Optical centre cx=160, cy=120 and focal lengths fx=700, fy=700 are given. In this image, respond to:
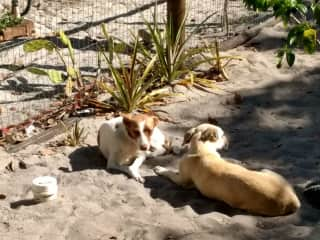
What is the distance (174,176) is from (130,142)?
47cm

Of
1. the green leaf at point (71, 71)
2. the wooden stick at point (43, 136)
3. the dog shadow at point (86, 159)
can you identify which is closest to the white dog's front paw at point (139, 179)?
the dog shadow at point (86, 159)

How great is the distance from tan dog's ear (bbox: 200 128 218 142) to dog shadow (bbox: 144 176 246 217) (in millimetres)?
393

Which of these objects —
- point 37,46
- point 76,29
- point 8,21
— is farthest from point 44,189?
point 8,21

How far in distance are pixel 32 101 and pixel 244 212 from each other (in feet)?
8.41

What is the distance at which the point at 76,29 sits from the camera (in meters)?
7.89

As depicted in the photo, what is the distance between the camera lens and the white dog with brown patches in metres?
5.05

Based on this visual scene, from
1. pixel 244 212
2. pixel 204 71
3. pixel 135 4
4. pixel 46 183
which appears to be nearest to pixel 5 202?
pixel 46 183

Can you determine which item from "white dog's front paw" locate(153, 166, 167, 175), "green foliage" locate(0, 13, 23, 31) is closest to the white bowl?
"white dog's front paw" locate(153, 166, 167, 175)

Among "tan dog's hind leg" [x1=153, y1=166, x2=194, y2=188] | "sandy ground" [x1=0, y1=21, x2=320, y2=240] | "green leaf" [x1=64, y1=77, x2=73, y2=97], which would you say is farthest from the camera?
"green leaf" [x1=64, y1=77, x2=73, y2=97]

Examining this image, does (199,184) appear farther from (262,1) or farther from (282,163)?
(262,1)

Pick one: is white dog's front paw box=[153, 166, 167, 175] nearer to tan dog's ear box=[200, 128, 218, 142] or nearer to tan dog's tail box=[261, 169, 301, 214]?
tan dog's ear box=[200, 128, 218, 142]

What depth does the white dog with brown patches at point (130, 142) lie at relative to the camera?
5051 mm

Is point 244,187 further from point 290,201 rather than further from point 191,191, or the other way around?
point 191,191

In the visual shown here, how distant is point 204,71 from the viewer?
22.8 feet
